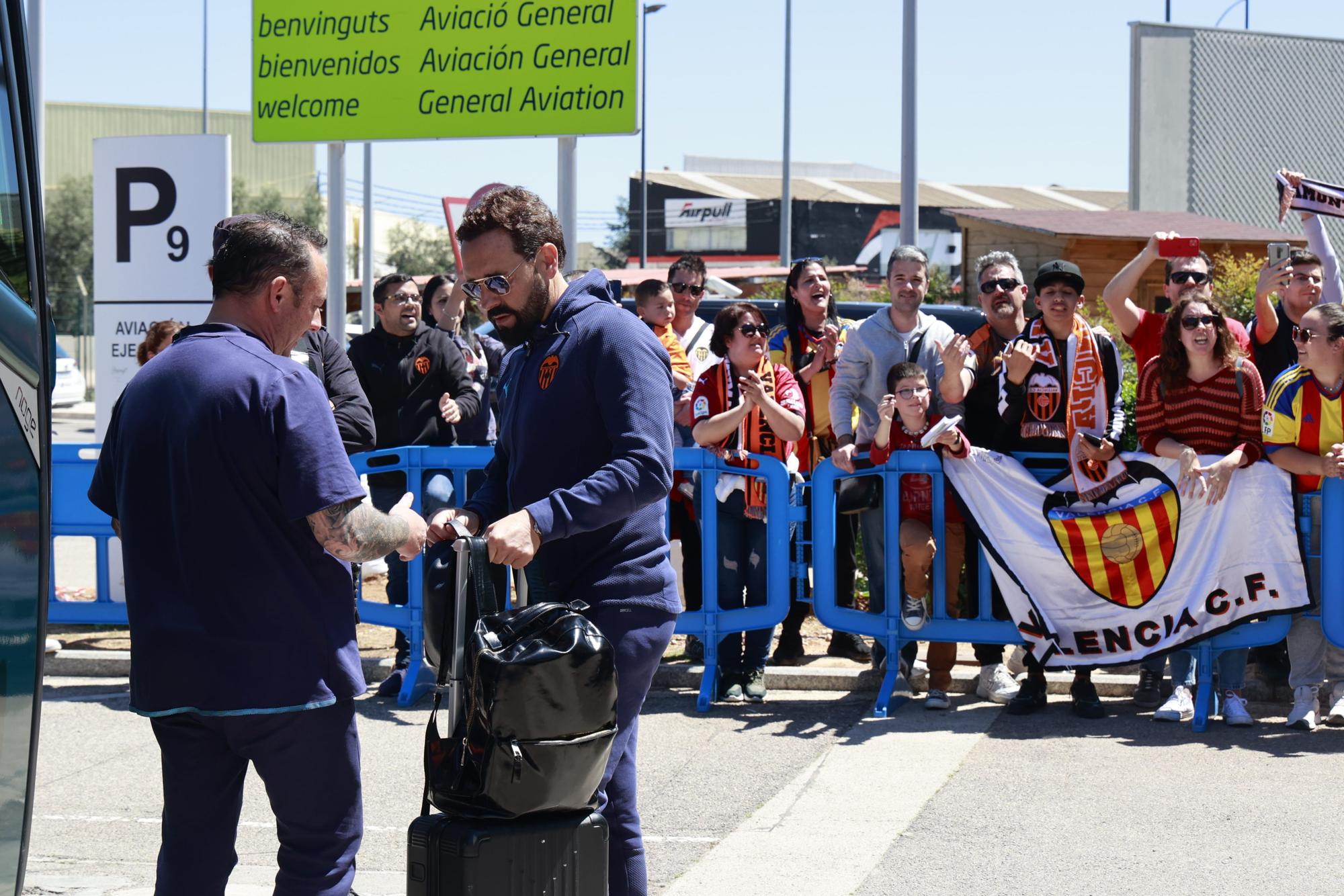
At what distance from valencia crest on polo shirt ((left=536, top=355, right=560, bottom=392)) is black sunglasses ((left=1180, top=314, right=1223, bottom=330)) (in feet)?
13.9

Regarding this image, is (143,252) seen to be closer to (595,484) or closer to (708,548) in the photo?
(708,548)

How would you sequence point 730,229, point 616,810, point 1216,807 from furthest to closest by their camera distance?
point 730,229 < point 1216,807 < point 616,810

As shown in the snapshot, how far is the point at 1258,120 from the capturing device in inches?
1016

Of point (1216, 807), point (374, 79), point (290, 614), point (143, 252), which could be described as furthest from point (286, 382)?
point (374, 79)

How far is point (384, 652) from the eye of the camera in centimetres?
896

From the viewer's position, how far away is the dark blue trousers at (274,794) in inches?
139

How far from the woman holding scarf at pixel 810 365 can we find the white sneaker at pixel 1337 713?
2.41 m

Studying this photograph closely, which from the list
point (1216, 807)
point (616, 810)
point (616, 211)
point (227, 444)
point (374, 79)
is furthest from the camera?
point (616, 211)

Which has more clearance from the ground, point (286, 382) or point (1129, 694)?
point (286, 382)

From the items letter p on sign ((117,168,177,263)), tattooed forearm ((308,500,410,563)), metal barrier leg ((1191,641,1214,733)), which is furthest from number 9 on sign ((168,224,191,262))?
tattooed forearm ((308,500,410,563))

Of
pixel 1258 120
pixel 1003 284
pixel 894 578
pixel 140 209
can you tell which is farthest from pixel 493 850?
pixel 1258 120

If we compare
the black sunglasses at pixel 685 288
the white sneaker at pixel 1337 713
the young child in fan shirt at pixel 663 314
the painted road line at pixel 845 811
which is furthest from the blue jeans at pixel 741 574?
the white sneaker at pixel 1337 713

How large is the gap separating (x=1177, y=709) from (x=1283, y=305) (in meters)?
2.17

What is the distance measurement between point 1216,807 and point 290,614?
3.78 m
